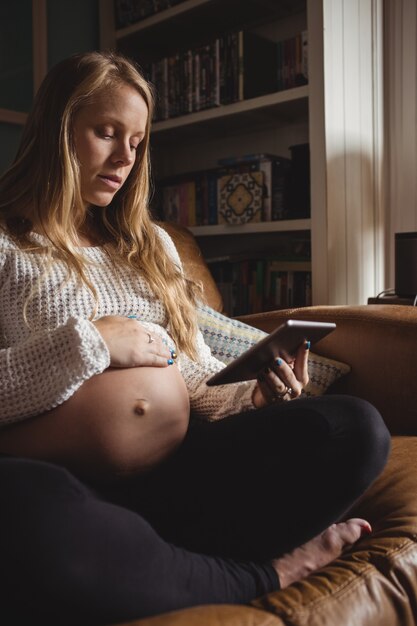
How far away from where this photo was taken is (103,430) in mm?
876

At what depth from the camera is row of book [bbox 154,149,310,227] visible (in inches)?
80.8

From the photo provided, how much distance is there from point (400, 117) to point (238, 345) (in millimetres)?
1160

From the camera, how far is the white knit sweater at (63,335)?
0.88 meters

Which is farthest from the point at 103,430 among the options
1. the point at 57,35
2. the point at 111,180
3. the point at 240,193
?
the point at 57,35

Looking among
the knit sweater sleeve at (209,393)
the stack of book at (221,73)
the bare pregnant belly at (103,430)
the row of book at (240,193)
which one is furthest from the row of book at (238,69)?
the bare pregnant belly at (103,430)

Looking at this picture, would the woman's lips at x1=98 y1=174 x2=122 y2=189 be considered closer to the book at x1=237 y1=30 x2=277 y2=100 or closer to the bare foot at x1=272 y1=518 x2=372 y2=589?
the bare foot at x1=272 y1=518 x2=372 y2=589

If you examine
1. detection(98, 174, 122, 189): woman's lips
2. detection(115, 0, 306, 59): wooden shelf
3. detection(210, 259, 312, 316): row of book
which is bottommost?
detection(210, 259, 312, 316): row of book

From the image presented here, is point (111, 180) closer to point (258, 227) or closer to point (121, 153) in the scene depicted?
point (121, 153)

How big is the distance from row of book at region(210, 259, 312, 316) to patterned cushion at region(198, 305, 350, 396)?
717mm

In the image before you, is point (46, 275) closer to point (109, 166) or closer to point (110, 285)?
point (110, 285)

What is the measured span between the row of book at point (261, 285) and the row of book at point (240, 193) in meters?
0.17

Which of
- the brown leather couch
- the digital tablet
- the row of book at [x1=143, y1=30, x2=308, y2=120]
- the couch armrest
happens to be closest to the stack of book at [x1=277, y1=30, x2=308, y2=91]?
the row of book at [x1=143, y1=30, x2=308, y2=120]

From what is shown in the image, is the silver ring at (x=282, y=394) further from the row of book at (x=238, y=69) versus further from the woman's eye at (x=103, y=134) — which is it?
the row of book at (x=238, y=69)

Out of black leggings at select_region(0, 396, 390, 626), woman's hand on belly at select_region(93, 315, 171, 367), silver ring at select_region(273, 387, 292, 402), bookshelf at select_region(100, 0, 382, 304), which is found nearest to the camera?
black leggings at select_region(0, 396, 390, 626)
